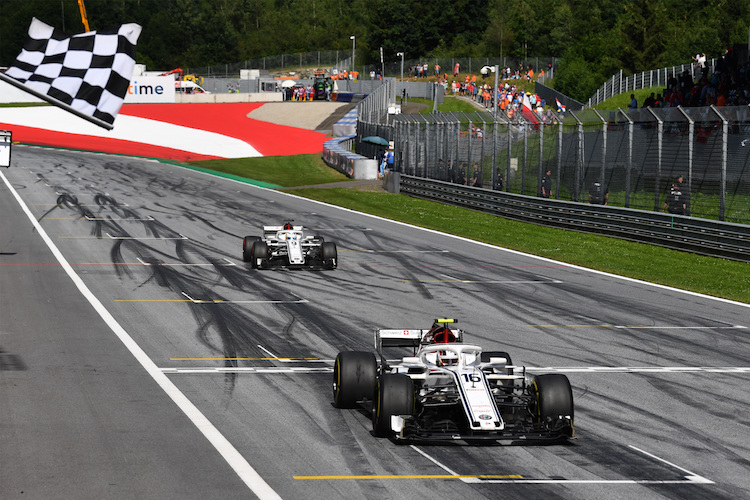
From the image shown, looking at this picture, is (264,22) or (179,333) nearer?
(179,333)

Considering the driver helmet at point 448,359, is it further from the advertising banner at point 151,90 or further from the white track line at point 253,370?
the advertising banner at point 151,90

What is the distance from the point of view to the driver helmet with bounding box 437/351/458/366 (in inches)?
402

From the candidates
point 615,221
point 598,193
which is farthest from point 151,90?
point 615,221

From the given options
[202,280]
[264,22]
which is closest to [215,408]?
[202,280]

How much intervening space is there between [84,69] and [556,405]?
5.28 metres

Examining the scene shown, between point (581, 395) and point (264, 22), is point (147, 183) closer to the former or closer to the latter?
point (581, 395)

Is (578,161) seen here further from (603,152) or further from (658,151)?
(658,151)

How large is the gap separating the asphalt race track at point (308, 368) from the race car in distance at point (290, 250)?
41 centimetres

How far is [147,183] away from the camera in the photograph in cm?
4175

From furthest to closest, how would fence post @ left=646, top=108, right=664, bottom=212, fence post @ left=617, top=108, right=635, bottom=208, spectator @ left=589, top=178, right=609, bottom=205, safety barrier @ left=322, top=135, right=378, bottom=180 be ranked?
safety barrier @ left=322, top=135, right=378, bottom=180, spectator @ left=589, top=178, right=609, bottom=205, fence post @ left=617, top=108, right=635, bottom=208, fence post @ left=646, top=108, right=664, bottom=212

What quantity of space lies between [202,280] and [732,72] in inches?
851

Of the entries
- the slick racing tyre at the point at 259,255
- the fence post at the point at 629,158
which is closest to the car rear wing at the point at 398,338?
the slick racing tyre at the point at 259,255

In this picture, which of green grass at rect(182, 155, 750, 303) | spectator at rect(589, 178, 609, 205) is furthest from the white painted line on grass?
spectator at rect(589, 178, 609, 205)

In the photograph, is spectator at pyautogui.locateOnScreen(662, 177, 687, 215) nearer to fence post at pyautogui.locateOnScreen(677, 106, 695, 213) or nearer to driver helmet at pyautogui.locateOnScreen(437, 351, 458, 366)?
fence post at pyautogui.locateOnScreen(677, 106, 695, 213)
